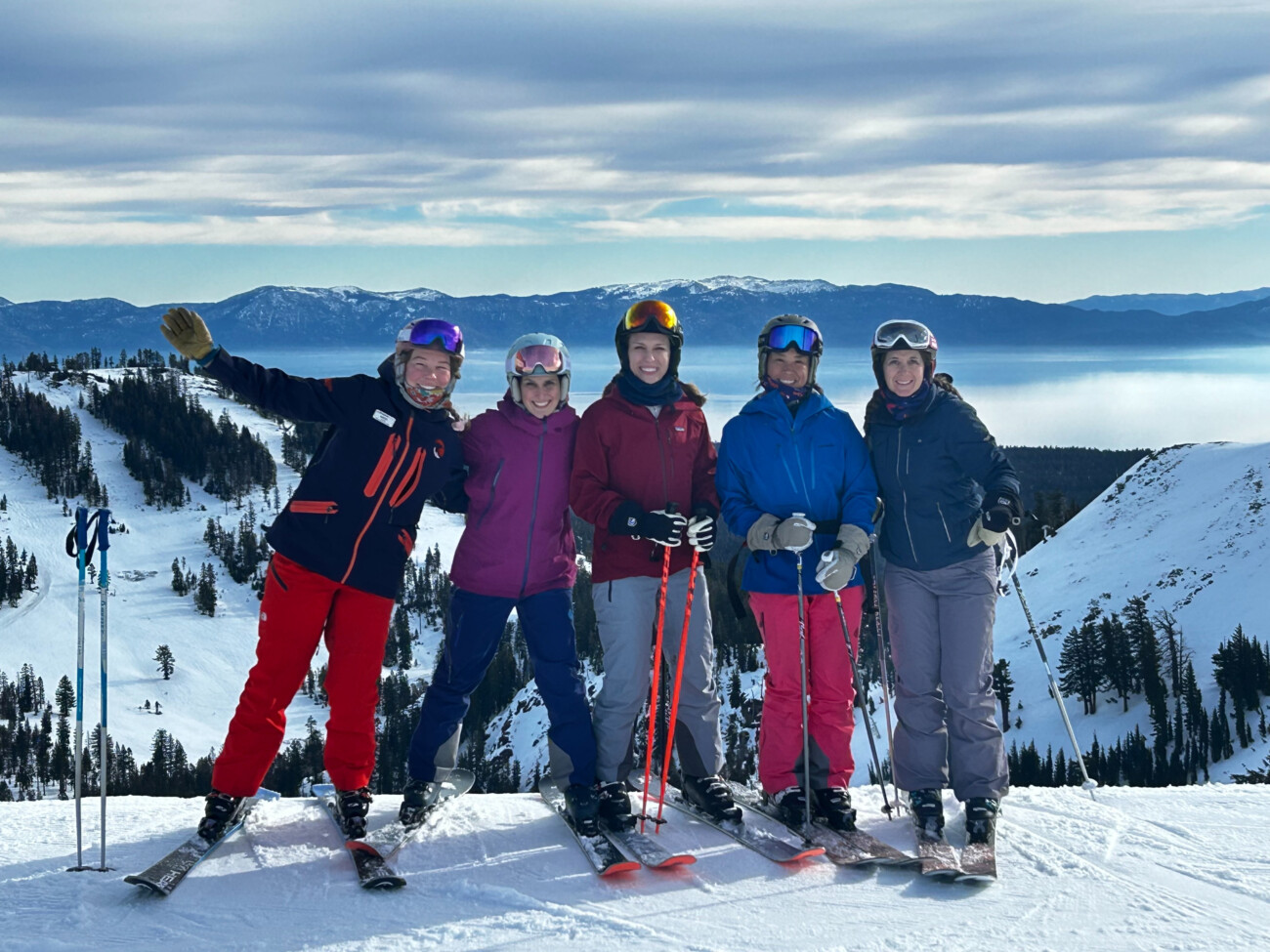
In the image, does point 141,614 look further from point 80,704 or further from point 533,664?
point 533,664

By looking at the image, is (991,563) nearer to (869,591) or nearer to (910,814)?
(869,591)

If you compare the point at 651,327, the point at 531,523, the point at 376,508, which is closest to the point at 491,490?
the point at 531,523

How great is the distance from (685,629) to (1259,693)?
343 ft

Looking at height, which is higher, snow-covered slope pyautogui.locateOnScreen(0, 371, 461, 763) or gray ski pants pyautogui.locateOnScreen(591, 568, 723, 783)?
gray ski pants pyautogui.locateOnScreen(591, 568, 723, 783)

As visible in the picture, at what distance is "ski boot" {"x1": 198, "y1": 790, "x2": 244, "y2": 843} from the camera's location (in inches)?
203

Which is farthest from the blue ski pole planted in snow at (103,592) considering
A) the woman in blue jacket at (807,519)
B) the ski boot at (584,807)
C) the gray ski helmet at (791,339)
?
the gray ski helmet at (791,339)

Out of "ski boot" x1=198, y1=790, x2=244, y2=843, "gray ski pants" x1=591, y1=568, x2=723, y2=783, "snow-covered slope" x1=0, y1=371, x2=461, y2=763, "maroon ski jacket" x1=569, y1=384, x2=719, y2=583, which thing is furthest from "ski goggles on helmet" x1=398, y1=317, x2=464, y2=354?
"snow-covered slope" x1=0, y1=371, x2=461, y2=763

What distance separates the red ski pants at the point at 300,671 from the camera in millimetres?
5199

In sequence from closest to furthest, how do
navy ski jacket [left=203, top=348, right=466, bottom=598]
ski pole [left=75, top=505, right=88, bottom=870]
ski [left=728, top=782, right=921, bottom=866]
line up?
ski pole [left=75, top=505, right=88, bottom=870], ski [left=728, top=782, right=921, bottom=866], navy ski jacket [left=203, top=348, right=466, bottom=598]

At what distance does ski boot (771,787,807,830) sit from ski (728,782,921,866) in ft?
0.06

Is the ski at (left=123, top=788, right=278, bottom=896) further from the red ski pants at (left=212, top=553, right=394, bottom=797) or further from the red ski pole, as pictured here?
the red ski pole

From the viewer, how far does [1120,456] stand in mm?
199125

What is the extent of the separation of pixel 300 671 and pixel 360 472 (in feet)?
3.44

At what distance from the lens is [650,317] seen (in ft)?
18.2
